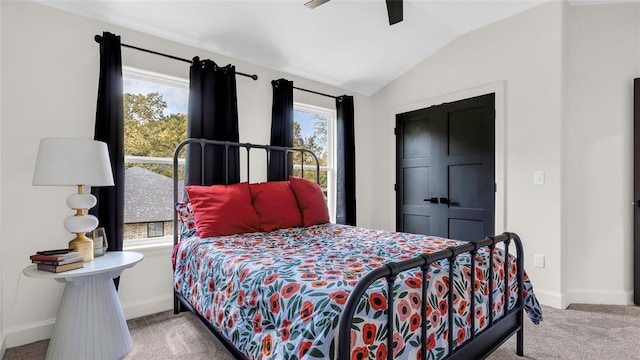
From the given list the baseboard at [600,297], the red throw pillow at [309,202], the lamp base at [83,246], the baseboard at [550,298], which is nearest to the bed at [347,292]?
the red throw pillow at [309,202]

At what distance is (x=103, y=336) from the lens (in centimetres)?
183

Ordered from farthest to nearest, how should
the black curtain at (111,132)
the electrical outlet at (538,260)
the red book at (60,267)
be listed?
the electrical outlet at (538,260) < the black curtain at (111,132) < the red book at (60,267)

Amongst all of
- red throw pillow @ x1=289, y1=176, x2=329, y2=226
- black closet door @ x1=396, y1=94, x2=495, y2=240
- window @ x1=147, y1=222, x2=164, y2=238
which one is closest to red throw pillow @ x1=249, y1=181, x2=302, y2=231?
red throw pillow @ x1=289, y1=176, x2=329, y2=226

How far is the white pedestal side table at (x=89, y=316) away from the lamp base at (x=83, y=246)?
5cm

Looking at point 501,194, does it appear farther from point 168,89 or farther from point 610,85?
point 168,89

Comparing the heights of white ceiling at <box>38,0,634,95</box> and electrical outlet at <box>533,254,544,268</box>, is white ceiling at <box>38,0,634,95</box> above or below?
above

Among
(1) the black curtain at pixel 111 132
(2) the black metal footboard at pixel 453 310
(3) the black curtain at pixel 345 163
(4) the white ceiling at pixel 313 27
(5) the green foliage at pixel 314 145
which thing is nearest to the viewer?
(2) the black metal footboard at pixel 453 310

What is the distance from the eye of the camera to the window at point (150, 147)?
2.64 meters

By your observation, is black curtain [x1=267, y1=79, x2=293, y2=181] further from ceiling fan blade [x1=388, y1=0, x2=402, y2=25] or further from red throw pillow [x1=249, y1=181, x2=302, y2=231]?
ceiling fan blade [x1=388, y1=0, x2=402, y2=25]

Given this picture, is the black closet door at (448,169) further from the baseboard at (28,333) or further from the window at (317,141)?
the baseboard at (28,333)

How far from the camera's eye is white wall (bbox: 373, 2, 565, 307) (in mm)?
2756

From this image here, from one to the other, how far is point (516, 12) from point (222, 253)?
3294 mm

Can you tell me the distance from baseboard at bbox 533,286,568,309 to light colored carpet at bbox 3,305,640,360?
0.09m

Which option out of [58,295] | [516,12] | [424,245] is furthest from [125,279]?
[516,12]
